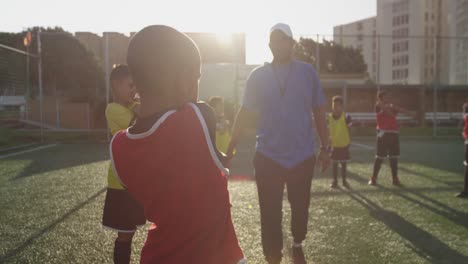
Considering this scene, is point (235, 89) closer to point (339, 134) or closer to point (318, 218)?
point (339, 134)

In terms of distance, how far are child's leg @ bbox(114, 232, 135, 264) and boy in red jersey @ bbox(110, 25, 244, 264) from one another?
6.85 ft

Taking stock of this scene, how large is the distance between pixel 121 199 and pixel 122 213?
105mm

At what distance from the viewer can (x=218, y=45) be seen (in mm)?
26562

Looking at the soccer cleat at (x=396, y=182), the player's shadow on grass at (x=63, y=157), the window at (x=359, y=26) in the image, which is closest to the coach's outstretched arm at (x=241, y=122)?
the soccer cleat at (x=396, y=182)

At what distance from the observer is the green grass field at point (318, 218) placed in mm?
4785

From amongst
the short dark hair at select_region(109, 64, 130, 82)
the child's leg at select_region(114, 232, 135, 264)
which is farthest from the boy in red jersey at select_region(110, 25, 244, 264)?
the short dark hair at select_region(109, 64, 130, 82)

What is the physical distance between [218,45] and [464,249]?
22.7 metres

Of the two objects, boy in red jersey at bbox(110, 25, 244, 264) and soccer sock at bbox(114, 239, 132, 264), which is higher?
boy in red jersey at bbox(110, 25, 244, 264)

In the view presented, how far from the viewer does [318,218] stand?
633cm

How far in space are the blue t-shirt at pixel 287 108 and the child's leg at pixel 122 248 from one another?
1274mm

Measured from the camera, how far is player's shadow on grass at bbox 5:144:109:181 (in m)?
11.3

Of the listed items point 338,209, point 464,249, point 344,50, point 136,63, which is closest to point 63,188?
point 338,209

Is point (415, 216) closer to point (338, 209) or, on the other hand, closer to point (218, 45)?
point (338, 209)

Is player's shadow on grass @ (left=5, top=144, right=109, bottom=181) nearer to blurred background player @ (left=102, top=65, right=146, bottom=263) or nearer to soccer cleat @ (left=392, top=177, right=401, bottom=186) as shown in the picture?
blurred background player @ (left=102, top=65, right=146, bottom=263)
